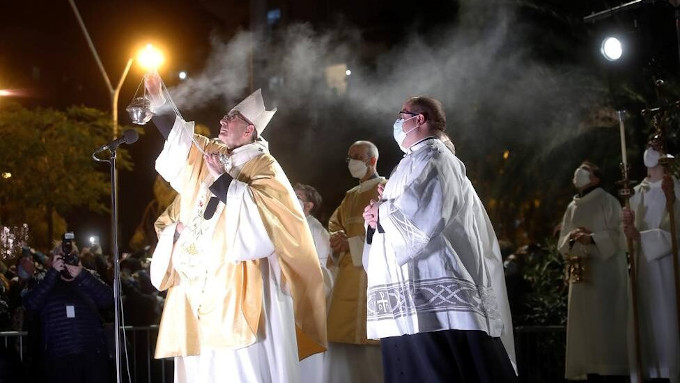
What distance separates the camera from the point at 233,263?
6.80 m

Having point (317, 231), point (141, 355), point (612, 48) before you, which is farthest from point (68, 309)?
point (612, 48)

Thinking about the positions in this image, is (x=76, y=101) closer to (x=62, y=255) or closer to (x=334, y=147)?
(x=334, y=147)

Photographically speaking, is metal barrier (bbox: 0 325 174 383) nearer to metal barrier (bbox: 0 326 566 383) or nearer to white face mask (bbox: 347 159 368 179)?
metal barrier (bbox: 0 326 566 383)

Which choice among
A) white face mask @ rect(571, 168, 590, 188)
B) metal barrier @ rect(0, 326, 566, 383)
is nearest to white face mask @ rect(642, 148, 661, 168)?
white face mask @ rect(571, 168, 590, 188)

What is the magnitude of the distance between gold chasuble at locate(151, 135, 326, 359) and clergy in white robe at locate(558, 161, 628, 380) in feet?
13.7

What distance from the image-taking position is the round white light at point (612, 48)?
9867 mm

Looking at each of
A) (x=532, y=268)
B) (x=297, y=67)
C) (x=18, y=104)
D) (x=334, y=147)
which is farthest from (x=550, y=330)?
(x=18, y=104)

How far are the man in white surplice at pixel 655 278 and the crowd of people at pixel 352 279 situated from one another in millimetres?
15

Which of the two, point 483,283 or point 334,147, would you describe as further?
point 334,147

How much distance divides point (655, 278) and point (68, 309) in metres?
5.85

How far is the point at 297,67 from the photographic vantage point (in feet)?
55.2

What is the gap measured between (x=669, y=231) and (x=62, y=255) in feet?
19.5

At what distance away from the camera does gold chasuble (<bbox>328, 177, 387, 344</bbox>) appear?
28.3 feet

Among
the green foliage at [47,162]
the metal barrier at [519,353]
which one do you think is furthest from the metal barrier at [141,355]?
the green foliage at [47,162]
